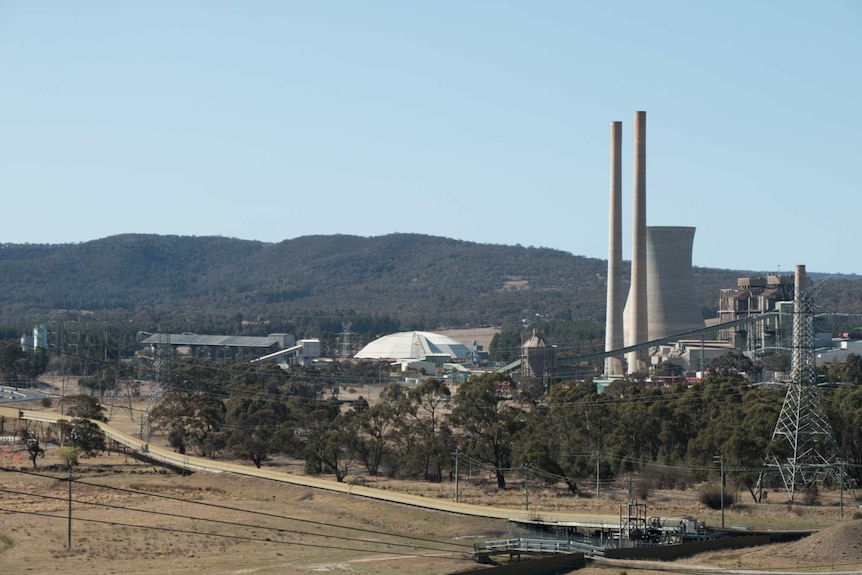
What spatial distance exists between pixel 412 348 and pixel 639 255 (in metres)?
54.5

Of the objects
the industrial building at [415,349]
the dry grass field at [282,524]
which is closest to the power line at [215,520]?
the dry grass field at [282,524]

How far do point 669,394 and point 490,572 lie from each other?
4570cm

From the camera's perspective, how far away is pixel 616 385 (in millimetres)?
100938

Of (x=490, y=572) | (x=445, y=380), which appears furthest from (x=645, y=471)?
(x=445, y=380)

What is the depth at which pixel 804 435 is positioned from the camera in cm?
6231

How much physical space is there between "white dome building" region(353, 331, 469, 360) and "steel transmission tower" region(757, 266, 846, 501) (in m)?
103

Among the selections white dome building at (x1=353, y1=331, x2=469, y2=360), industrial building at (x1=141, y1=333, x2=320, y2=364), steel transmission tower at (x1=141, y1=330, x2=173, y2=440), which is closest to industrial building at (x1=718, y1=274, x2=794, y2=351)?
white dome building at (x1=353, y1=331, x2=469, y2=360)

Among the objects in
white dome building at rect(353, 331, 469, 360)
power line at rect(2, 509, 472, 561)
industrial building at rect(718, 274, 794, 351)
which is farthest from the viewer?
white dome building at rect(353, 331, 469, 360)

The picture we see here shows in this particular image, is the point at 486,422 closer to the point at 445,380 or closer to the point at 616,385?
the point at 616,385

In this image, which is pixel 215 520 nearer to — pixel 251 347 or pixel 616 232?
pixel 616 232

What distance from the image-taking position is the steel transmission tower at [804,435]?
58031 mm

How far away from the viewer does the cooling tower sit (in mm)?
121812

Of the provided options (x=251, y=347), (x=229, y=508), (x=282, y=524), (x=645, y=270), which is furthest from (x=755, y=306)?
(x=282, y=524)

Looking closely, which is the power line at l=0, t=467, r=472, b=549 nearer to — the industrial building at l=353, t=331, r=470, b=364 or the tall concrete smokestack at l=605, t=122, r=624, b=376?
the tall concrete smokestack at l=605, t=122, r=624, b=376
